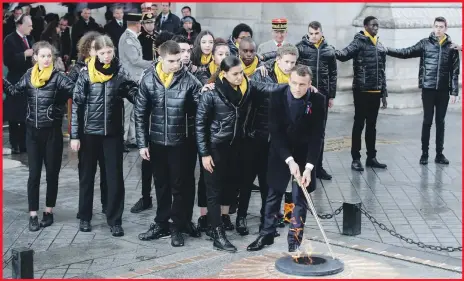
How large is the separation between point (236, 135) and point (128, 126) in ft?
17.6

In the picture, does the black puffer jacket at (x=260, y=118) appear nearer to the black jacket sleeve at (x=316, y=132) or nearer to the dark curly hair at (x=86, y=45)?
the black jacket sleeve at (x=316, y=132)

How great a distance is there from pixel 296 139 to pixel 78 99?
2046 millimetres

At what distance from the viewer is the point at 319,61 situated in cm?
1127

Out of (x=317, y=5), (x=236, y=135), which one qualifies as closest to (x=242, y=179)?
(x=236, y=135)

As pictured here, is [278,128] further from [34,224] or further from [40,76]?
[34,224]

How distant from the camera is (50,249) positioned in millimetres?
8617

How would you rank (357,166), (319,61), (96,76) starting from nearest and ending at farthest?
(96,76), (319,61), (357,166)

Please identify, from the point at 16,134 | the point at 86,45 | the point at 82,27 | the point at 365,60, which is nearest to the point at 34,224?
the point at 86,45

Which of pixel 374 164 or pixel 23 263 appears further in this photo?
pixel 374 164

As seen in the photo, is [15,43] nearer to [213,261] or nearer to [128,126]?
[128,126]

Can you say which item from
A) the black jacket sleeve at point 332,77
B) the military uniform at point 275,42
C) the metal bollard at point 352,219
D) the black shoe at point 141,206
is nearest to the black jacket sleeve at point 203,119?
the metal bollard at point 352,219

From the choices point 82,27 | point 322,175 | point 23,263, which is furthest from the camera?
point 82,27

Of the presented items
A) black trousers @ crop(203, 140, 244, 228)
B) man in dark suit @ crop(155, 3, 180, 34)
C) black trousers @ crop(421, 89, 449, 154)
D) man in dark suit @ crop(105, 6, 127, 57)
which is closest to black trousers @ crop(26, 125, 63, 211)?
black trousers @ crop(203, 140, 244, 228)

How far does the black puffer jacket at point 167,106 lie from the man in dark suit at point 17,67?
432cm
